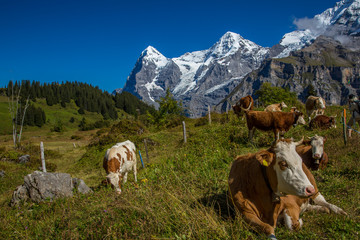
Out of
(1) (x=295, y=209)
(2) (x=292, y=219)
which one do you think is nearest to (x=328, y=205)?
(1) (x=295, y=209)

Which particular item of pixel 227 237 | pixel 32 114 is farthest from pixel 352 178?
pixel 32 114

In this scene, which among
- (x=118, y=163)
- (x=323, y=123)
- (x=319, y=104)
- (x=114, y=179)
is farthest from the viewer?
(x=319, y=104)

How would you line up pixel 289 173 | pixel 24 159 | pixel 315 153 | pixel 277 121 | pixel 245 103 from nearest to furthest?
1. pixel 289 173
2. pixel 315 153
3. pixel 277 121
4. pixel 245 103
5. pixel 24 159

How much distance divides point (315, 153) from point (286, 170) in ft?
11.8

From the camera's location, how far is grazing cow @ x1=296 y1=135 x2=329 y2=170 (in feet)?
20.0

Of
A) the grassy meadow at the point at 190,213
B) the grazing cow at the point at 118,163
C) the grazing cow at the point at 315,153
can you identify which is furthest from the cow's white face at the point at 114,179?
the grazing cow at the point at 315,153

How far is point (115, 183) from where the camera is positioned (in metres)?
8.21

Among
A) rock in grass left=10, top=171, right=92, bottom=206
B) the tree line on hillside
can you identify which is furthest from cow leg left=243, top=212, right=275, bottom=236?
the tree line on hillside

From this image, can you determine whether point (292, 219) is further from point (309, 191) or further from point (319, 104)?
point (319, 104)

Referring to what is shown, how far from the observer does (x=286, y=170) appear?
10.2ft

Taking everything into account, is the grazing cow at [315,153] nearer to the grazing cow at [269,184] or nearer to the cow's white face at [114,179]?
the grazing cow at [269,184]

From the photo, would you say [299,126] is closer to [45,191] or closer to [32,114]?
[45,191]

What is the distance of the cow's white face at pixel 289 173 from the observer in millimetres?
2982

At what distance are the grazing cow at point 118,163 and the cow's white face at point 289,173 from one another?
6203 mm
